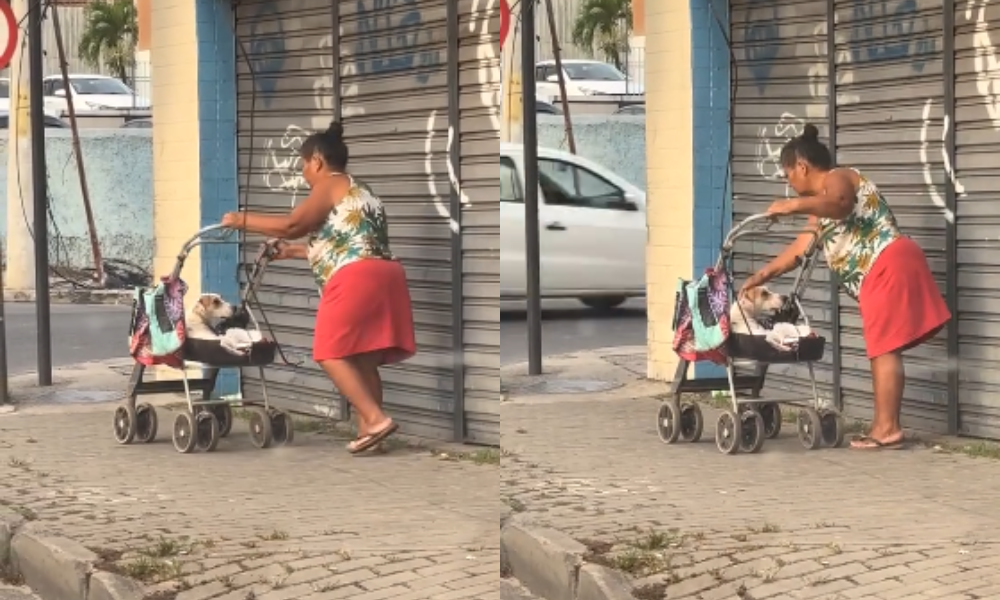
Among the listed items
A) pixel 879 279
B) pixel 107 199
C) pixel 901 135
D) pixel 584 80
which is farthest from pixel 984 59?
pixel 107 199

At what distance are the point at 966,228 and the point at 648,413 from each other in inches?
58.2

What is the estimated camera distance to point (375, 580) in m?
4.84

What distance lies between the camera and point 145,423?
7672mm

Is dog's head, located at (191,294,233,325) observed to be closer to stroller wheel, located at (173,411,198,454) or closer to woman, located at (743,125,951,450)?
stroller wheel, located at (173,411,198,454)

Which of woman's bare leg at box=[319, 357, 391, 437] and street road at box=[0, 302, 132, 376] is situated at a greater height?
woman's bare leg at box=[319, 357, 391, 437]

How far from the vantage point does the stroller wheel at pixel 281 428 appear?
23.5ft

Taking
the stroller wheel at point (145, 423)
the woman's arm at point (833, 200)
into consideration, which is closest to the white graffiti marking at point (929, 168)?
the woman's arm at point (833, 200)

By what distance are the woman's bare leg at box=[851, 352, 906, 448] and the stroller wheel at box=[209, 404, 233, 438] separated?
250 centimetres

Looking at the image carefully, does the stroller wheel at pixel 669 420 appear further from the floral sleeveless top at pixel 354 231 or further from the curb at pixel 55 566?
the curb at pixel 55 566

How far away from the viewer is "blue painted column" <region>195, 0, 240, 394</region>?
715 cm

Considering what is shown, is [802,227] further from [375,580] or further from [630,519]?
[375,580]

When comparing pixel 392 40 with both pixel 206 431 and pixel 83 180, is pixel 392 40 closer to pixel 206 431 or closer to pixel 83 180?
pixel 206 431

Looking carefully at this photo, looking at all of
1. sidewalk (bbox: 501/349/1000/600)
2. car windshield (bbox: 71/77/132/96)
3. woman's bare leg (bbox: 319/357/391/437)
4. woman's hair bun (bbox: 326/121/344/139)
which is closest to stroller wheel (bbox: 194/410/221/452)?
woman's bare leg (bbox: 319/357/391/437)

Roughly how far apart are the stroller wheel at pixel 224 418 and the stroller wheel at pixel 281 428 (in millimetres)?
293
